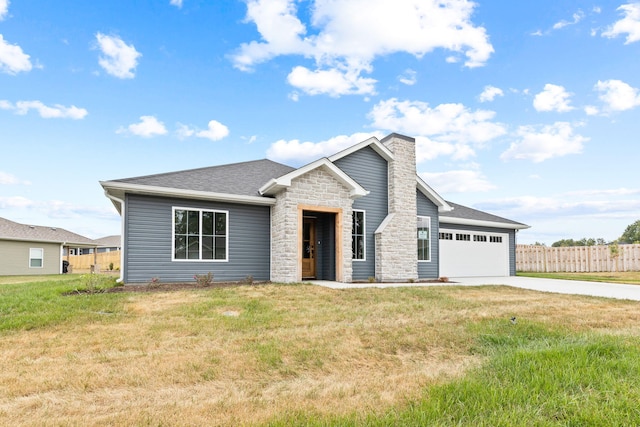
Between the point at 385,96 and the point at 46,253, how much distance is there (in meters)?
24.2

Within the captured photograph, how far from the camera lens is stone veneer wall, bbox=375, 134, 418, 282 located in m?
13.5

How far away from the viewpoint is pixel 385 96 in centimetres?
1525

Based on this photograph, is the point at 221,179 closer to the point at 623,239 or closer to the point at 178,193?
the point at 178,193

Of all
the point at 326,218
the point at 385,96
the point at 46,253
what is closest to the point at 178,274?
the point at 326,218

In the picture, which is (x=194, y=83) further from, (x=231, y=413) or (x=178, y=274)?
(x=231, y=413)

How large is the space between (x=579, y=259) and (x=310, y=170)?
1925 centimetres

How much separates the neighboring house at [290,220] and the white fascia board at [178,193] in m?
0.03

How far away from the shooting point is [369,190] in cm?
1385

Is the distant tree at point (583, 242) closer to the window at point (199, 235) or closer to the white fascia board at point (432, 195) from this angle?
the white fascia board at point (432, 195)

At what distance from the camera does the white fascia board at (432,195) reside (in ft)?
49.1

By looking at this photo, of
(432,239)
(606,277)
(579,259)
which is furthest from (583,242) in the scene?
(432,239)

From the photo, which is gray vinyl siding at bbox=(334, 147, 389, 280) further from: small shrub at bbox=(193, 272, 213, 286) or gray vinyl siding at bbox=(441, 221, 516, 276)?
gray vinyl siding at bbox=(441, 221, 516, 276)

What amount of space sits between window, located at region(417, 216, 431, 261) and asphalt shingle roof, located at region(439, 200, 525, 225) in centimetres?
156

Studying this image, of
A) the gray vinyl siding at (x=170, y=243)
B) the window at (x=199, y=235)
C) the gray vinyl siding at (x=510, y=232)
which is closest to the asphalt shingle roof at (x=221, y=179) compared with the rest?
the gray vinyl siding at (x=170, y=243)
